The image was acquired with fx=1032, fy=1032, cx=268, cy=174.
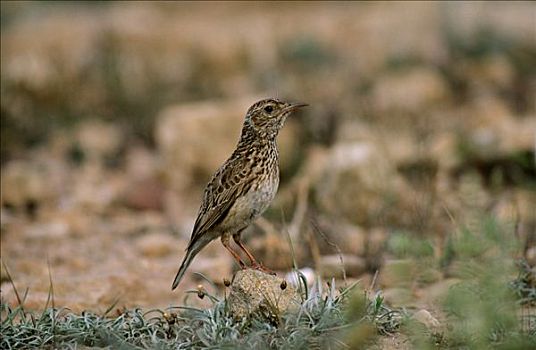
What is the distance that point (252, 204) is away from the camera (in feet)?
18.6

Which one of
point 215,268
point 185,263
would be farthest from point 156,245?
point 185,263

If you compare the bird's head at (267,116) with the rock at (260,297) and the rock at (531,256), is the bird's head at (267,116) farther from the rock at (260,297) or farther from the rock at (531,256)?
the rock at (531,256)

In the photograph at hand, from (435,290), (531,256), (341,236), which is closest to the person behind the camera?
(435,290)

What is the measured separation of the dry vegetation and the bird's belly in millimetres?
327

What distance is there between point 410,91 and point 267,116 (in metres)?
6.96

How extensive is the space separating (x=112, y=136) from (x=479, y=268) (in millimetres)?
7063

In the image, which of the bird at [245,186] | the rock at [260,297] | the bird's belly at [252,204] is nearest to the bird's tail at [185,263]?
the bird at [245,186]

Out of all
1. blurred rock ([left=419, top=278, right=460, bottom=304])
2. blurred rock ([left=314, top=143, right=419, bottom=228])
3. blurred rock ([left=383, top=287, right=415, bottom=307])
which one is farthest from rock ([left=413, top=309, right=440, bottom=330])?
blurred rock ([left=314, top=143, right=419, bottom=228])

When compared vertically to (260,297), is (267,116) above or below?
above

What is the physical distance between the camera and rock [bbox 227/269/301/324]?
488cm

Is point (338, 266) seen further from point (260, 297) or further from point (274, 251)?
point (260, 297)

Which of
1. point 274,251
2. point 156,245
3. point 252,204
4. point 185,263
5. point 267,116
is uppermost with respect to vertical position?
point 267,116

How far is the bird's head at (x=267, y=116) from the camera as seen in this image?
599 cm

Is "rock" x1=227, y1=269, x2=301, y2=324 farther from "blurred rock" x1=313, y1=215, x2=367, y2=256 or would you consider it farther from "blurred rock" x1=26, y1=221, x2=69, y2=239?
"blurred rock" x1=26, y1=221, x2=69, y2=239
